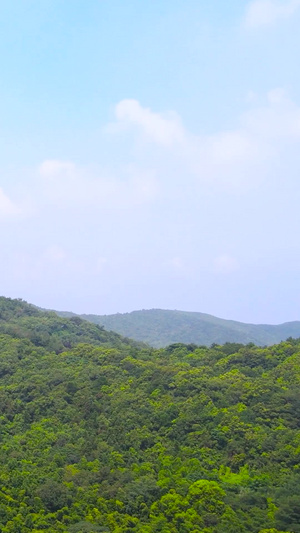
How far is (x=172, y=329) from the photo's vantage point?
100375 mm

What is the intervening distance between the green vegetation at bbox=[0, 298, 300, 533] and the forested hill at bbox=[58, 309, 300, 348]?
59761 millimetres

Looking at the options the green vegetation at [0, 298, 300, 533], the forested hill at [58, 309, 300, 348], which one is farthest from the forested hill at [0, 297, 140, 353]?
the forested hill at [58, 309, 300, 348]

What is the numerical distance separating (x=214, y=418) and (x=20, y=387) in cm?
959

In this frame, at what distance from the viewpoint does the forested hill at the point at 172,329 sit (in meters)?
92.6

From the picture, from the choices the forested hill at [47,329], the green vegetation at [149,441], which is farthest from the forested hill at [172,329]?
the green vegetation at [149,441]

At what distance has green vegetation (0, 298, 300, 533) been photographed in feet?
46.2

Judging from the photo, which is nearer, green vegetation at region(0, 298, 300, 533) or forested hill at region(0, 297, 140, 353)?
green vegetation at region(0, 298, 300, 533)

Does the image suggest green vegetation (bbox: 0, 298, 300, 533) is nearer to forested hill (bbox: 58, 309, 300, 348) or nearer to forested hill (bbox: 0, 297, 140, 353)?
forested hill (bbox: 0, 297, 140, 353)

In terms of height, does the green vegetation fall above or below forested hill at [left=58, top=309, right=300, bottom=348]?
below

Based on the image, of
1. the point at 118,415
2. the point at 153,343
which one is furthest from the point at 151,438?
the point at 153,343

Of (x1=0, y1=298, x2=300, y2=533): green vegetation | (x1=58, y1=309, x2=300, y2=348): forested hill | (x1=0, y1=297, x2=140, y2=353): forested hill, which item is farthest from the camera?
Answer: (x1=58, y1=309, x2=300, y2=348): forested hill

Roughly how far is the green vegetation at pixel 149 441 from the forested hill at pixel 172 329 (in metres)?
59.8

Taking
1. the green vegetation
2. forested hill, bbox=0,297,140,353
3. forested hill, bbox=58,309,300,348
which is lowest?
the green vegetation

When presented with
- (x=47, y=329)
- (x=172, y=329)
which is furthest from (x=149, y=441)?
(x=172, y=329)
